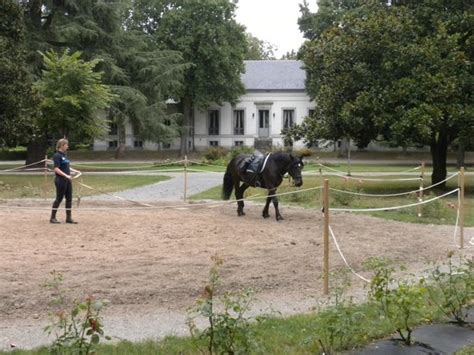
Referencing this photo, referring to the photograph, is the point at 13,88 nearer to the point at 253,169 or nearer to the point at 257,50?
the point at 253,169

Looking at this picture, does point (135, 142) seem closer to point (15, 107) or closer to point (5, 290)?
point (15, 107)

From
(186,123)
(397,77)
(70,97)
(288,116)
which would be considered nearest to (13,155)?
(186,123)

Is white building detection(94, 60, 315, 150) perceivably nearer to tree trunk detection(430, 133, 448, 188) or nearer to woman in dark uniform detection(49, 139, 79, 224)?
tree trunk detection(430, 133, 448, 188)

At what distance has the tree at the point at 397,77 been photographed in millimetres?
20234

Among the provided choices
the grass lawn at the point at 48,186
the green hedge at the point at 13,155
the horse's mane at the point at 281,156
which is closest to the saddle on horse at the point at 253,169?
the horse's mane at the point at 281,156

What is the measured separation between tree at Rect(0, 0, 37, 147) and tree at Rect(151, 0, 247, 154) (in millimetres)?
29961

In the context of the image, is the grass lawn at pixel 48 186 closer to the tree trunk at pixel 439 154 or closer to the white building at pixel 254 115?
the tree trunk at pixel 439 154

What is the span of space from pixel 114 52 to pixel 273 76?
2908cm

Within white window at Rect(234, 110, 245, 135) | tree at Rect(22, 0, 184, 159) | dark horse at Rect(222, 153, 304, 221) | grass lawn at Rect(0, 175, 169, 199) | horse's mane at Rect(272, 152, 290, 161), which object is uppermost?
tree at Rect(22, 0, 184, 159)

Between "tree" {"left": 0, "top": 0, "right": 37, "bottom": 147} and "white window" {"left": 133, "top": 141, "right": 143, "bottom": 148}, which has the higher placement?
"tree" {"left": 0, "top": 0, "right": 37, "bottom": 147}

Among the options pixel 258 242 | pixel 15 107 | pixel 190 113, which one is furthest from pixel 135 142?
pixel 258 242

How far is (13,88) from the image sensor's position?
2530 centimetres

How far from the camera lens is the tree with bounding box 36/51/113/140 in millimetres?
29906

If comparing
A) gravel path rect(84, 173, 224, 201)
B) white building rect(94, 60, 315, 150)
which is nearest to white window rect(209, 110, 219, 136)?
white building rect(94, 60, 315, 150)
